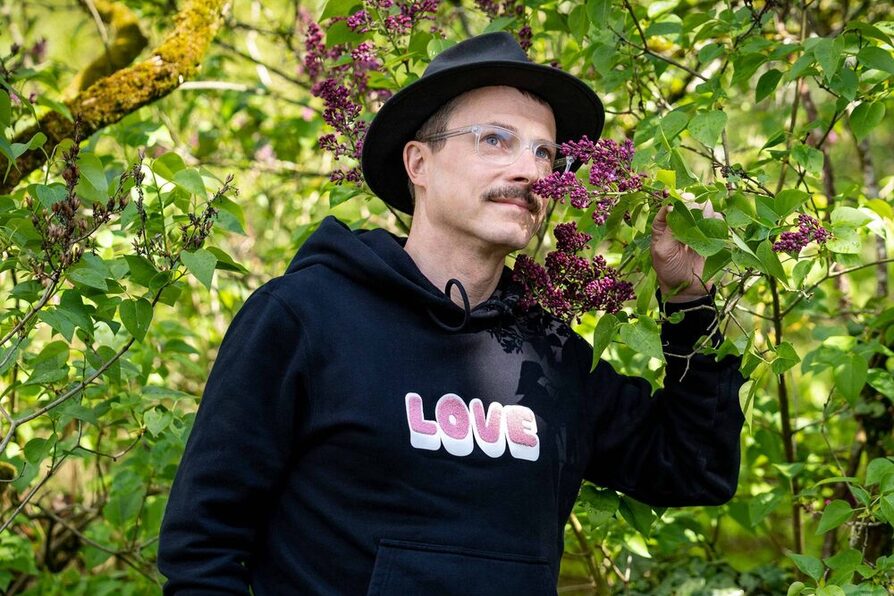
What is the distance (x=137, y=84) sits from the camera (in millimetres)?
3193

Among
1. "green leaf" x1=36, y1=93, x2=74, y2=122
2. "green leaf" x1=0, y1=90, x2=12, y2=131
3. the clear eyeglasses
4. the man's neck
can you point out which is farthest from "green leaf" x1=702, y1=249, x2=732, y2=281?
"green leaf" x1=36, y1=93, x2=74, y2=122

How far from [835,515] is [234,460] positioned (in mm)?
1301

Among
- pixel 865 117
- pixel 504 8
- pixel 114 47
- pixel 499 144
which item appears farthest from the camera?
pixel 114 47

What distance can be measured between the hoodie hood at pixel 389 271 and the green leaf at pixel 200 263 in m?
0.19

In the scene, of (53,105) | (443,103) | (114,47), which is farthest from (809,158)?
(114,47)

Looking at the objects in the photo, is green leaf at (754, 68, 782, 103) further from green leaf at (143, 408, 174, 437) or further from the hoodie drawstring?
green leaf at (143, 408, 174, 437)

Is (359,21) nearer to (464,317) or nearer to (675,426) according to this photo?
(464,317)

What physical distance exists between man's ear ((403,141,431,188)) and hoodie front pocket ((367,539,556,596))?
0.86 meters

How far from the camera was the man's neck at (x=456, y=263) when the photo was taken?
2418mm

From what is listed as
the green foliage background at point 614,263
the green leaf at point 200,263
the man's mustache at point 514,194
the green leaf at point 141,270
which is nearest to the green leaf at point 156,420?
the green foliage background at point 614,263

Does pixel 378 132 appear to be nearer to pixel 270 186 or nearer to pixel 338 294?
pixel 338 294

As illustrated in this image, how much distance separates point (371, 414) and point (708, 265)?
2.43 ft

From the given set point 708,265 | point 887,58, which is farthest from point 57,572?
point 887,58

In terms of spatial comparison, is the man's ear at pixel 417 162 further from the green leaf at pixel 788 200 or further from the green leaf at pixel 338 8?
the green leaf at pixel 788 200
